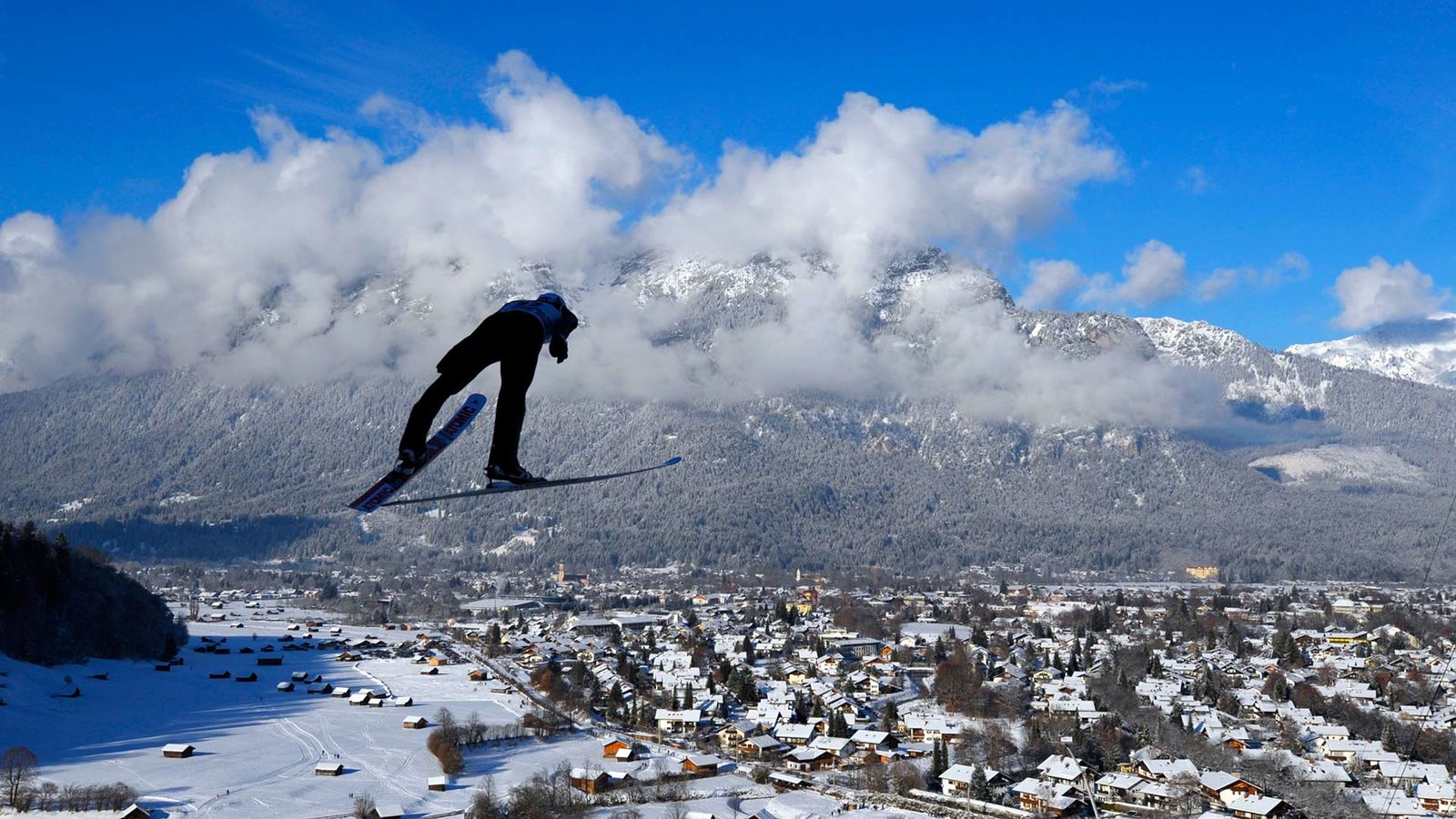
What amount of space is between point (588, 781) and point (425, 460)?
32.2 meters

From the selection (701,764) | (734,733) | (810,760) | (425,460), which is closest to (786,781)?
(701,764)

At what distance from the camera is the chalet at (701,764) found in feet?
149

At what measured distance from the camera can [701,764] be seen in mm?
46500

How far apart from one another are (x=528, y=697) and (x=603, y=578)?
9459 centimetres

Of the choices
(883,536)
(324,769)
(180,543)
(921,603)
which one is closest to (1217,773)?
(324,769)

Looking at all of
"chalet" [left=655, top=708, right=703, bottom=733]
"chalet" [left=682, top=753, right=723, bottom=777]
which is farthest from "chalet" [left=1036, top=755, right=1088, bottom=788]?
"chalet" [left=655, top=708, right=703, bottom=733]

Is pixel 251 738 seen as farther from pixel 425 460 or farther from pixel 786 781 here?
pixel 425 460

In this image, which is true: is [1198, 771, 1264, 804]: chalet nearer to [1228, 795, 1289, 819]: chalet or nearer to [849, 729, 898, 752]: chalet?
[1228, 795, 1289, 819]: chalet

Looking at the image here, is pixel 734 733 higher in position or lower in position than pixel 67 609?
lower

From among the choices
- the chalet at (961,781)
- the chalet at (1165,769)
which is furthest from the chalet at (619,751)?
the chalet at (1165,769)

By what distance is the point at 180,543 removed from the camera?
7072 inches

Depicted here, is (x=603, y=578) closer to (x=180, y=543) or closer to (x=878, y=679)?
(x=180, y=543)

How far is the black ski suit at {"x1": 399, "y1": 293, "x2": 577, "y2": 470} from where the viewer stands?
10375mm

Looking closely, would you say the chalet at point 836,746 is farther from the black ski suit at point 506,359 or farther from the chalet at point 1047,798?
the black ski suit at point 506,359
